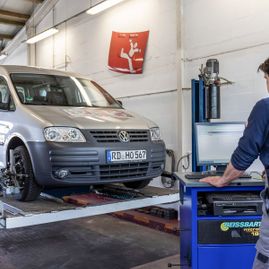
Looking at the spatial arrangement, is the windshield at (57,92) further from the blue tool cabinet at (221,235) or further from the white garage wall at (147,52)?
the white garage wall at (147,52)

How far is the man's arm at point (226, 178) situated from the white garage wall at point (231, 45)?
8.72 ft

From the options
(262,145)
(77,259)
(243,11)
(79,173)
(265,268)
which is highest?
(243,11)

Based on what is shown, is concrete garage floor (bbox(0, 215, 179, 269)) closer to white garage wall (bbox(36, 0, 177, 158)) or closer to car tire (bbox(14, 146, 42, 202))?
car tire (bbox(14, 146, 42, 202))

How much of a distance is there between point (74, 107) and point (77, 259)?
72.4 inches

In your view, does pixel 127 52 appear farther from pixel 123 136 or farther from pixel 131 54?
pixel 123 136

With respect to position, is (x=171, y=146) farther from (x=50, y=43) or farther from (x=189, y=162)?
(x=50, y=43)

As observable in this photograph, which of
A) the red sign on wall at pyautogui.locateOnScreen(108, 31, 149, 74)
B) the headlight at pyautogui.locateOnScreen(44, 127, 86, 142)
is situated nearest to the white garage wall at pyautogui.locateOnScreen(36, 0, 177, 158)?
the red sign on wall at pyautogui.locateOnScreen(108, 31, 149, 74)

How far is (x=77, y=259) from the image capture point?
443cm

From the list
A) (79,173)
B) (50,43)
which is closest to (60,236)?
(79,173)

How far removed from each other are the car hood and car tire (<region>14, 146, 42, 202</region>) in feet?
1.14

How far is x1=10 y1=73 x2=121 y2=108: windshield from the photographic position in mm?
3916

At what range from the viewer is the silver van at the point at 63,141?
3195 millimetres

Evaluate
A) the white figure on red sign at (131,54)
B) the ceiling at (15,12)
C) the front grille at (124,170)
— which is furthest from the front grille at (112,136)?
the ceiling at (15,12)

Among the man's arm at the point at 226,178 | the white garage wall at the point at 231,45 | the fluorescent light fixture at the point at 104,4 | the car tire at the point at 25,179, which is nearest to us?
the man's arm at the point at 226,178
